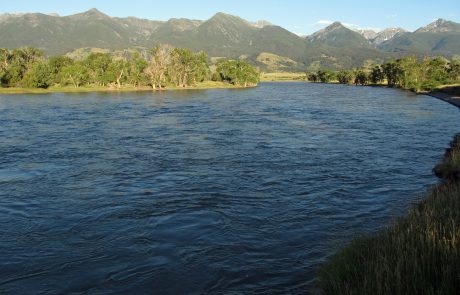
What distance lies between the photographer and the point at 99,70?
17450 centimetres

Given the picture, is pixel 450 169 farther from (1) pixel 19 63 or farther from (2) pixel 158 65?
(1) pixel 19 63

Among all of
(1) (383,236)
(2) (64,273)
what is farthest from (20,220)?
(1) (383,236)

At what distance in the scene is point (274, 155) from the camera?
35812 mm

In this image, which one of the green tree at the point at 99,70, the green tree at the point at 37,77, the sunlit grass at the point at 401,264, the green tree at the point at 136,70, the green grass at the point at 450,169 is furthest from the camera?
the green tree at the point at 136,70

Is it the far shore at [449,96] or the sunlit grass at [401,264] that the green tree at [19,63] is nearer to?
the far shore at [449,96]

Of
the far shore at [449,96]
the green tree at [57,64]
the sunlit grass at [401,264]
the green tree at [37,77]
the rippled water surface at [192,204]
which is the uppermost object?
the green tree at [57,64]

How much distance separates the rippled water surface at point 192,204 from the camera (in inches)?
569

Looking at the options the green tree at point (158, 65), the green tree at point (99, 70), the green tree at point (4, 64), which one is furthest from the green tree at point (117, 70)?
the green tree at point (4, 64)

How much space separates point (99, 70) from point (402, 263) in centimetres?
17840

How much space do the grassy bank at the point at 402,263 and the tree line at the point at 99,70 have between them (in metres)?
165

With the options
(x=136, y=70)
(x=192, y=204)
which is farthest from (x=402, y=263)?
(x=136, y=70)

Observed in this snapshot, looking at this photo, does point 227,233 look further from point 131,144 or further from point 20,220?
point 131,144

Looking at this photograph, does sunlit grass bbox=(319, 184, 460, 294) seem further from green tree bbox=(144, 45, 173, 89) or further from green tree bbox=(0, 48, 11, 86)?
green tree bbox=(0, 48, 11, 86)

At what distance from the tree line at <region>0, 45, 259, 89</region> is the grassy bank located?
164727 millimetres
